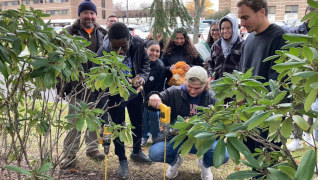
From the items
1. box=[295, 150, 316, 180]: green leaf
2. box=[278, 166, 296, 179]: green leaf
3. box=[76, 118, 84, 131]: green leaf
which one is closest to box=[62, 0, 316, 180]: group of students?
box=[76, 118, 84, 131]: green leaf

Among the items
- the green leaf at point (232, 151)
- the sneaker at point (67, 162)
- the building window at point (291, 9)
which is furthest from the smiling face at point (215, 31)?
the building window at point (291, 9)

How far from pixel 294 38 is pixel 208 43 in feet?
11.8

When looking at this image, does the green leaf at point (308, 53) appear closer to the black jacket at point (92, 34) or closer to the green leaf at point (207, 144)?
the green leaf at point (207, 144)

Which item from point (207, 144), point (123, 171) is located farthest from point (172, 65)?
point (207, 144)

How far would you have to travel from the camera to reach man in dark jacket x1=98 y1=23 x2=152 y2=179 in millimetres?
2971

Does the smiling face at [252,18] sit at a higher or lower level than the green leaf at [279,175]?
higher

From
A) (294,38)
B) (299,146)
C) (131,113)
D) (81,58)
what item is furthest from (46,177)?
(299,146)

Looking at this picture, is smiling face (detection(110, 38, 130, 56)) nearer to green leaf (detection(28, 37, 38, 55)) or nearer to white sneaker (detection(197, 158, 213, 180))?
white sneaker (detection(197, 158, 213, 180))

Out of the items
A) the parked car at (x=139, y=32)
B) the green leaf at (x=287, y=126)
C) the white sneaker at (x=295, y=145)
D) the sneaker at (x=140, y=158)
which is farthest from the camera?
the parked car at (x=139, y=32)

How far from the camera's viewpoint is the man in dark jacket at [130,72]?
9.75 feet

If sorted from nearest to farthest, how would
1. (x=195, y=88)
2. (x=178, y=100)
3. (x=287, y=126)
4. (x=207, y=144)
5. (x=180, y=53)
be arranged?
(x=287, y=126), (x=207, y=144), (x=195, y=88), (x=178, y=100), (x=180, y=53)

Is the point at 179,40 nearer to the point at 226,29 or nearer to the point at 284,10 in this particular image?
the point at 226,29

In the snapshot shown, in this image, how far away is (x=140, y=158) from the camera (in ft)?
11.8

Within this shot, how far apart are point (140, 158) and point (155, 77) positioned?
108cm
